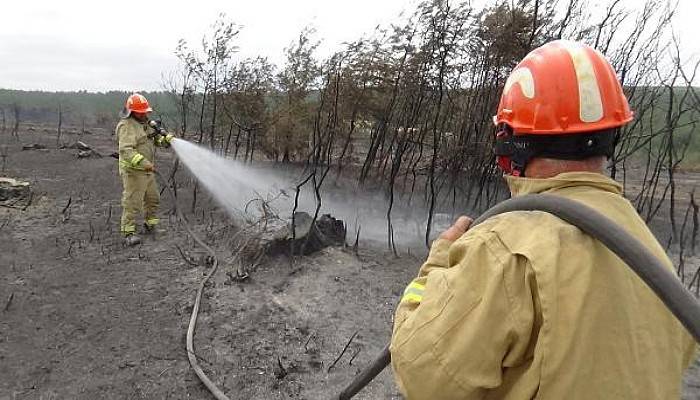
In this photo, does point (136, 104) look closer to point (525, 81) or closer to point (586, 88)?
point (525, 81)

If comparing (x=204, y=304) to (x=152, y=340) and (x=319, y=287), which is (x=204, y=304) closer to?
(x=152, y=340)

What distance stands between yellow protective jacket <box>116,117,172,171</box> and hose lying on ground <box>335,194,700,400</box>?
6.86m

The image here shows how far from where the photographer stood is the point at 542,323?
115 centimetres

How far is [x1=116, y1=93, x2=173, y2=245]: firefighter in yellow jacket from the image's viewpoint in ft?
23.6

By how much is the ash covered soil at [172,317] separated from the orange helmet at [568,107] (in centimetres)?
305

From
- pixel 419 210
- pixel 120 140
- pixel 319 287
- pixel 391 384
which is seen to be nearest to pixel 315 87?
pixel 419 210

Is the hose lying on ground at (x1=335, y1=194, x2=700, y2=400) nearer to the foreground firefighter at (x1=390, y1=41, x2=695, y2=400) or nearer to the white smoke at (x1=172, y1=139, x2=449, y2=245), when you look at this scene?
the foreground firefighter at (x1=390, y1=41, x2=695, y2=400)

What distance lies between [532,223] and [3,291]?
6.05 metres

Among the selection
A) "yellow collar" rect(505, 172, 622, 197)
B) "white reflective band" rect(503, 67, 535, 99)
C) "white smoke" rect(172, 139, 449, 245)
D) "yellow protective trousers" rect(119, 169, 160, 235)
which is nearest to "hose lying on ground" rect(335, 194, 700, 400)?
"yellow collar" rect(505, 172, 622, 197)

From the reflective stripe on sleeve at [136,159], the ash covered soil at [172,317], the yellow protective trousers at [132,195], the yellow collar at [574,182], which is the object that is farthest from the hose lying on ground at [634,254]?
the yellow protective trousers at [132,195]

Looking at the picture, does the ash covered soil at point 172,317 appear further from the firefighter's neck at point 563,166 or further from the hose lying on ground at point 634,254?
the hose lying on ground at point 634,254

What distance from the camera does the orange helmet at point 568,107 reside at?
1.34 m

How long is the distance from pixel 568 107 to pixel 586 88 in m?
0.08

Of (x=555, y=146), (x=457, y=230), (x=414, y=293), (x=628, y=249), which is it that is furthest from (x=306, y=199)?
(x=628, y=249)
